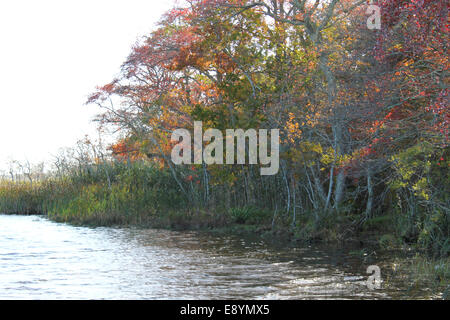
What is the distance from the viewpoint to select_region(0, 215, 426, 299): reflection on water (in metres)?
7.68

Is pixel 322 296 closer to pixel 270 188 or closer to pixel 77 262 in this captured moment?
pixel 77 262

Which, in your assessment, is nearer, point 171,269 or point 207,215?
point 171,269

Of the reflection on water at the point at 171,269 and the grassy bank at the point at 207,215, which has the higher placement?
the grassy bank at the point at 207,215

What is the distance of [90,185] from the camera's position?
19.2 metres

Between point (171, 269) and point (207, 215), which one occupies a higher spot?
point (207, 215)

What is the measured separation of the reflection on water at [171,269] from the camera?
7.68 meters

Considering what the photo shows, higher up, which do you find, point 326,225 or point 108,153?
point 108,153

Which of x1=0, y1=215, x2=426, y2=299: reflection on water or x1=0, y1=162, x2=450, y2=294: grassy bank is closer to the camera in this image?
x1=0, y1=215, x2=426, y2=299: reflection on water

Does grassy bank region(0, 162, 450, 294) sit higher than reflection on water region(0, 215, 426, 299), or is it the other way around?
grassy bank region(0, 162, 450, 294)

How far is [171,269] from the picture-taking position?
955cm

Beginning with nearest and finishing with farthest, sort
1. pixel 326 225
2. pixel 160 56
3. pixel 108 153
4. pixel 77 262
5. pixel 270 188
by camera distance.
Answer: pixel 77 262 < pixel 326 225 < pixel 270 188 < pixel 160 56 < pixel 108 153

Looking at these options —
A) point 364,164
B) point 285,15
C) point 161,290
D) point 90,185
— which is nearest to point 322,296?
point 161,290

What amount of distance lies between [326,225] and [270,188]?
283 centimetres

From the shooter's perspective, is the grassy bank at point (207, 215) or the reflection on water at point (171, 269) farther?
the grassy bank at point (207, 215)
